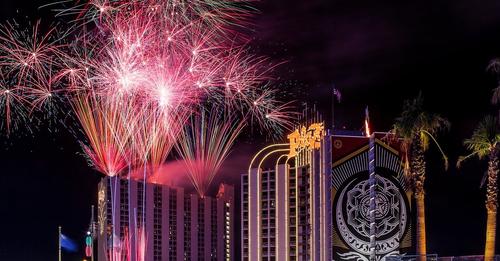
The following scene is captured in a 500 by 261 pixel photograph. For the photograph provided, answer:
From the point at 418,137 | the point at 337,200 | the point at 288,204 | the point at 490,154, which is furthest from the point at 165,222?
the point at 490,154

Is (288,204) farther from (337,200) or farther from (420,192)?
(420,192)

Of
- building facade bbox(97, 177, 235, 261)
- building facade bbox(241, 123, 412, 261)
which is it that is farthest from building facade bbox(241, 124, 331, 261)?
building facade bbox(97, 177, 235, 261)

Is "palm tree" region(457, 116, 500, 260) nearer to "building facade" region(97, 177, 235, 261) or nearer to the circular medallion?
the circular medallion

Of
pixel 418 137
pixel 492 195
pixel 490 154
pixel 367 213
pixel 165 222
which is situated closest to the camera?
pixel 492 195

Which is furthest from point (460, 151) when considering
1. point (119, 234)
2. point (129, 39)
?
point (119, 234)

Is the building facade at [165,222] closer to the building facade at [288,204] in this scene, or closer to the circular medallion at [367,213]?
the building facade at [288,204]

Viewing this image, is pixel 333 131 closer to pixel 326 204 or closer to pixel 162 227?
pixel 326 204
